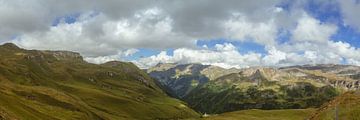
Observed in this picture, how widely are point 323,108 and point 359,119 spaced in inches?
222

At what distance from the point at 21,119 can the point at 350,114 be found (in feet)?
522

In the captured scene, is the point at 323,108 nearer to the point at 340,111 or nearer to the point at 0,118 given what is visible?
the point at 340,111

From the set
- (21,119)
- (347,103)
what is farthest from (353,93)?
(21,119)

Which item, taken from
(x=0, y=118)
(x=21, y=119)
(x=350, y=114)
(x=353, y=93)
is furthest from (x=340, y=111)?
(x=21, y=119)

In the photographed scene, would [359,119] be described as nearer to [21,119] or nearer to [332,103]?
[332,103]

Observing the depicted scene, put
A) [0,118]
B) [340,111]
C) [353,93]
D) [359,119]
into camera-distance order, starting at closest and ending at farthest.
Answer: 1. [359,119]
2. [340,111]
3. [353,93]
4. [0,118]

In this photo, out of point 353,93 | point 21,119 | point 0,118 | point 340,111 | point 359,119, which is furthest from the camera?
point 21,119

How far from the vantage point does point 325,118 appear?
168ft

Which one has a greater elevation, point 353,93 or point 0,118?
point 353,93

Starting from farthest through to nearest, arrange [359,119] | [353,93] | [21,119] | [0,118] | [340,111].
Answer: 1. [21,119]
2. [0,118]
3. [353,93]
4. [340,111]
5. [359,119]

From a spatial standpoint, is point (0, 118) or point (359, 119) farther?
point (0, 118)

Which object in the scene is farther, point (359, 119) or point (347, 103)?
point (347, 103)

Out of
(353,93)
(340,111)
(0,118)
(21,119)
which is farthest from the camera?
(21,119)

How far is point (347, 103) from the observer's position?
54.8 meters
